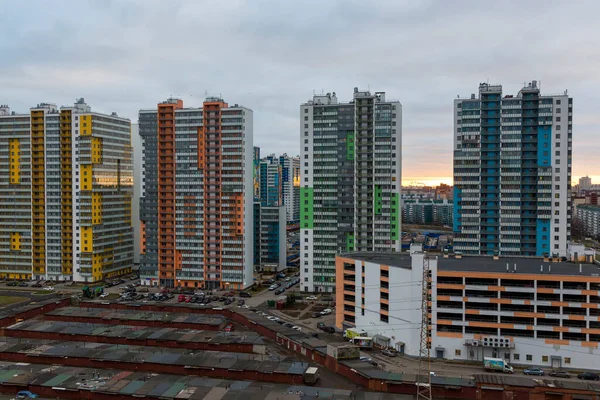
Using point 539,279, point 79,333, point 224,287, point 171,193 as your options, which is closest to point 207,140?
point 171,193

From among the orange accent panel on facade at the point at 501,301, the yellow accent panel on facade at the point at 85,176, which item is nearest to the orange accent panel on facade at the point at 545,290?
the orange accent panel on facade at the point at 501,301

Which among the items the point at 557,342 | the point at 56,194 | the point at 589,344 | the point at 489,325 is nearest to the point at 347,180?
the point at 489,325

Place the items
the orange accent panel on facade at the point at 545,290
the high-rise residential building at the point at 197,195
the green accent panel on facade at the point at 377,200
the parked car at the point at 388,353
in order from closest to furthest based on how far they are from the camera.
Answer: the orange accent panel on facade at the point at 545,290 → the parked car at the point at 388,353 → the green accent panel on facade at the point at 377,200 → the high-rise residential building at the point at 197,195

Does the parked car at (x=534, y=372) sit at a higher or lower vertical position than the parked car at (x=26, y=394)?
lower

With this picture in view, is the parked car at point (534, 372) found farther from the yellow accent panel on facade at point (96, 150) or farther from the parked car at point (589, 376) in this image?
the yellow accent panel on facade at point (96, 150)

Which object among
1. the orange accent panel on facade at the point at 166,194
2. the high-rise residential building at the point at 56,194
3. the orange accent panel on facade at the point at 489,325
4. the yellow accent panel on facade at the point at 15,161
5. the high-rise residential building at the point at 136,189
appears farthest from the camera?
the high-rise residential building at the point at 136,189

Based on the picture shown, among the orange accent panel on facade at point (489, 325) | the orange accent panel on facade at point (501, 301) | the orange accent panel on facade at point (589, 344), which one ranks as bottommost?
the orange accent panel on facade at point (589, 344)

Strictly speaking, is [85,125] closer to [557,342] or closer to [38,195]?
[38,195]
